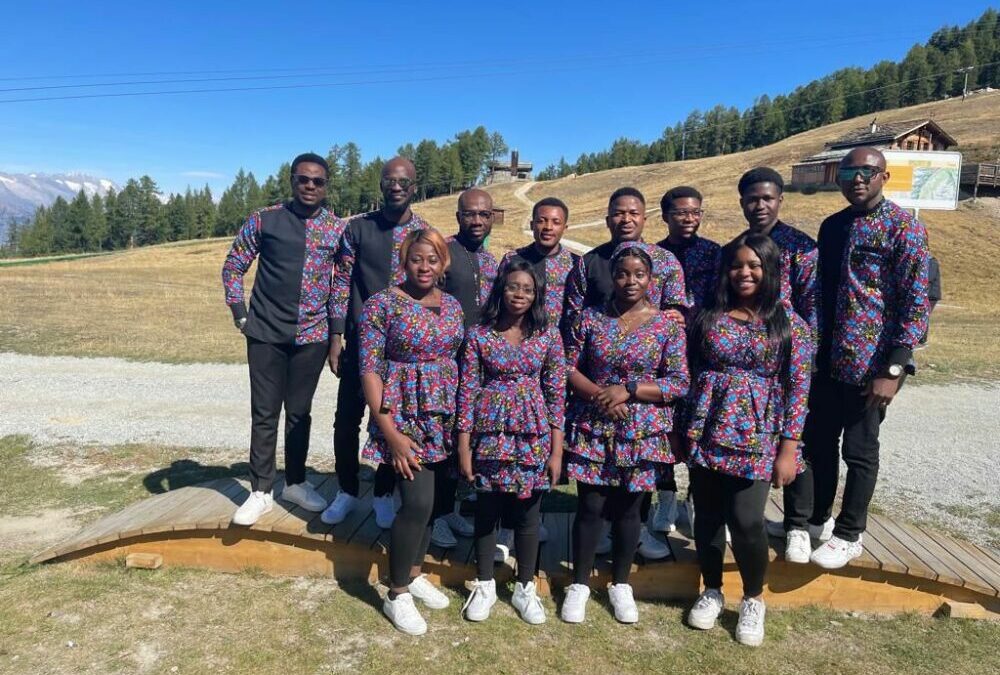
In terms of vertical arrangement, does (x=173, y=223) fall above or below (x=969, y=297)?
above

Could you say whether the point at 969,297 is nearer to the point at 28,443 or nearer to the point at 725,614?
the point at 725,614

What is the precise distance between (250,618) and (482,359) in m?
2.09

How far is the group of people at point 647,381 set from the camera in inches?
131

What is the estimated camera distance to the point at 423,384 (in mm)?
3424

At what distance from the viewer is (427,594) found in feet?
12.6

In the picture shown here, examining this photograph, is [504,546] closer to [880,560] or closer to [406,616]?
[406,616]

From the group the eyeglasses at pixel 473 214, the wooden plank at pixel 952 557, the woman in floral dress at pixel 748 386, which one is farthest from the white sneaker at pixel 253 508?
the wooden plank at pixel 952 557

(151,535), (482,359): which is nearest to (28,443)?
(151,535)

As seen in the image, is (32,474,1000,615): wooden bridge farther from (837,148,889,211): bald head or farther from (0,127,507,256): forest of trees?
(0,127,507,256): forest of trees

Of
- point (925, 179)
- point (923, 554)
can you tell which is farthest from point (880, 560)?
point (925, 179)

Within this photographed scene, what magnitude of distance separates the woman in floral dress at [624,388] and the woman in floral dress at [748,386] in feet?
0.50

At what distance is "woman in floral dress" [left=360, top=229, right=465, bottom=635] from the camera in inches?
135

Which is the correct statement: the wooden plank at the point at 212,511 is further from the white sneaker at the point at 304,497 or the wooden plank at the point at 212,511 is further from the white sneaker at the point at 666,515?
the white sneaker at the point at 666,515

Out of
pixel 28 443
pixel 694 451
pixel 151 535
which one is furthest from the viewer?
pixel 28 443
